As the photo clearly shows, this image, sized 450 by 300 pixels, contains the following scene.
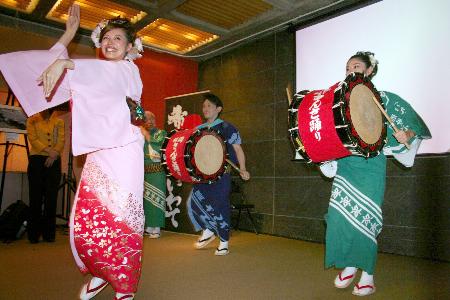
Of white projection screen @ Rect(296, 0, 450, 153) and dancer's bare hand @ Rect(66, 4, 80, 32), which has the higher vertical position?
white projection screen @ Rect(296, 0, 450, 153)

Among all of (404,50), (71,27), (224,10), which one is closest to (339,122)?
(71,27)

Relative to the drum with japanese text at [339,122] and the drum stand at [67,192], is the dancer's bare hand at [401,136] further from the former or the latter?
the drum stand at [67,192]

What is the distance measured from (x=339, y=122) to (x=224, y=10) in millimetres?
3435

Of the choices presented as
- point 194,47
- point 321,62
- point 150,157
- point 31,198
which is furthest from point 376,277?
point 194,47

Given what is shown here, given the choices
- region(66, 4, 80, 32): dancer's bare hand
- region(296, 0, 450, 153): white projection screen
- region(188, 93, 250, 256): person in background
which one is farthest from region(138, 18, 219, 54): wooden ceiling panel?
region(66, 4, 80, 32): dancer's bare hand

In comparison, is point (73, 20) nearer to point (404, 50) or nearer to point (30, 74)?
point (30, 74)

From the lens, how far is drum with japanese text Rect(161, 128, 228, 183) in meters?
3.30

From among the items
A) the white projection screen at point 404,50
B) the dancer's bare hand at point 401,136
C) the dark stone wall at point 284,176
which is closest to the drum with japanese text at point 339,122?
the dancer's bare hand at point 401,136

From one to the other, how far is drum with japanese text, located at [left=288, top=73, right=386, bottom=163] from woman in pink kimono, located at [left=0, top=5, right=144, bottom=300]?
1039 millimetres

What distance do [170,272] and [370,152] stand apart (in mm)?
1701

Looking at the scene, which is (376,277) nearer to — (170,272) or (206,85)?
(170,272)

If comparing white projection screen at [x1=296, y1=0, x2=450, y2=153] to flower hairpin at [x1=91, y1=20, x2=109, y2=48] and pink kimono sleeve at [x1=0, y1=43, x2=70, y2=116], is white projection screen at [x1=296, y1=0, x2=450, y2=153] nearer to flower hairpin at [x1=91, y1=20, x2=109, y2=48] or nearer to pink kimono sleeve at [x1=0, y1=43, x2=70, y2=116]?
Answer: flower hairpin at [x1=91, y1=20, x2=109, y2=48]

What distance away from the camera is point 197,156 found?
3322 mm

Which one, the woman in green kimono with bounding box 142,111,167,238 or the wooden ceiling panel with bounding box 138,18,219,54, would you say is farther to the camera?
the wooden ceiling panel with bounding box 138,18,219,54
